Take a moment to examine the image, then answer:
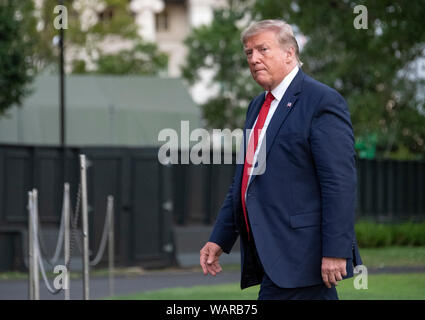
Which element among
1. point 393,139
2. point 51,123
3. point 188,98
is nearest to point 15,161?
point 51,123

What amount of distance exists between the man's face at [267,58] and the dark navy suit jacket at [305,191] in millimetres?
156

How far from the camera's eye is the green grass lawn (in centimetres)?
1149

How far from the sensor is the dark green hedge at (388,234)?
79.2 ft

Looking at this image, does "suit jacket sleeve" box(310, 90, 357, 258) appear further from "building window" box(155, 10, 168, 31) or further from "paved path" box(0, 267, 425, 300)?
"building window" box(155, 10, 168, 31)

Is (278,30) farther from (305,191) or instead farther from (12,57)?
(12,57)

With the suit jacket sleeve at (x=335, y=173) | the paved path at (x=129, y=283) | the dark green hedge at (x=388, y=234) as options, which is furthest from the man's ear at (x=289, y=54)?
the dark green hedge at (x=388, y=234)

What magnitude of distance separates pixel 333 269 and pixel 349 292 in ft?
25.2

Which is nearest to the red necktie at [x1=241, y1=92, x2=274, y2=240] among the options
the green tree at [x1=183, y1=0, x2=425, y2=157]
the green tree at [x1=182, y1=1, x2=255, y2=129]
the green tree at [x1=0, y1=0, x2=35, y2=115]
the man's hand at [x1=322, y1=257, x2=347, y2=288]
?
the man's hand at [x1=322, y1=257, x2=347, y2=288]

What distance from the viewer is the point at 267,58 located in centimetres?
446

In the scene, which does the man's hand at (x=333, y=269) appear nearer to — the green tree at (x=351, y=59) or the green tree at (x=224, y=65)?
the green tree at (x=351, y=59)

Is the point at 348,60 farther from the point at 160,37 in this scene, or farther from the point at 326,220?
the point at 160,37

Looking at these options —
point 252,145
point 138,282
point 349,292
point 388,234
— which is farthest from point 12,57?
point 252,145

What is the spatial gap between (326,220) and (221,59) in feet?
118
